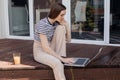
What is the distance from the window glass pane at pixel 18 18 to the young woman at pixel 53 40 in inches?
91.3

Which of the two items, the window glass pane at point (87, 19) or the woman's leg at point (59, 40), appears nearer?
the woman's leg at point (59, 40)

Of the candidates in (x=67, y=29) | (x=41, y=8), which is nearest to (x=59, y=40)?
(x=67, y=29)

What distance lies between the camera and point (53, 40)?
3779 mm

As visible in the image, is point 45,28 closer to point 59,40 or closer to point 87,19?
point 59,40

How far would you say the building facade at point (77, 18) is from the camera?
5.20 metres

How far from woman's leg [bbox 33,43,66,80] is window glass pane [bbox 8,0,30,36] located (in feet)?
7.83

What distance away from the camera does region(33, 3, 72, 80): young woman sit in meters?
3.47

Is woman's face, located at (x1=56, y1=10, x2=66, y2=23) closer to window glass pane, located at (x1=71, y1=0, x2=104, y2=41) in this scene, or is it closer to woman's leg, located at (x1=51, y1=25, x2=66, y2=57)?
woman's leg, located at (x1=51, y1=25, x2=66, y2=57)

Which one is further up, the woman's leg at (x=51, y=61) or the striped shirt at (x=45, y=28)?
the striped shirt at (x=45, y=28)

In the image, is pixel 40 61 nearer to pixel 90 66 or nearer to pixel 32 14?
pixel 90 66

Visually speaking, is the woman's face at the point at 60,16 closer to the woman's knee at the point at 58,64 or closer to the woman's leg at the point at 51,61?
the woman's leg at the point at 51,61

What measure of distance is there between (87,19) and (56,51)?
179 cm

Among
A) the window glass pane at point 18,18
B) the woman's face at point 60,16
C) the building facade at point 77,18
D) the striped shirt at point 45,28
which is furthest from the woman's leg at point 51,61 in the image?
the window glass pane at point 18,18

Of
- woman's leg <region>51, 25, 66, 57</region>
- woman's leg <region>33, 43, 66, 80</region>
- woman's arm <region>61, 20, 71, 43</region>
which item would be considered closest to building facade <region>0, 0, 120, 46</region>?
woman's arm <region>61, 20, 71, 43</region>
